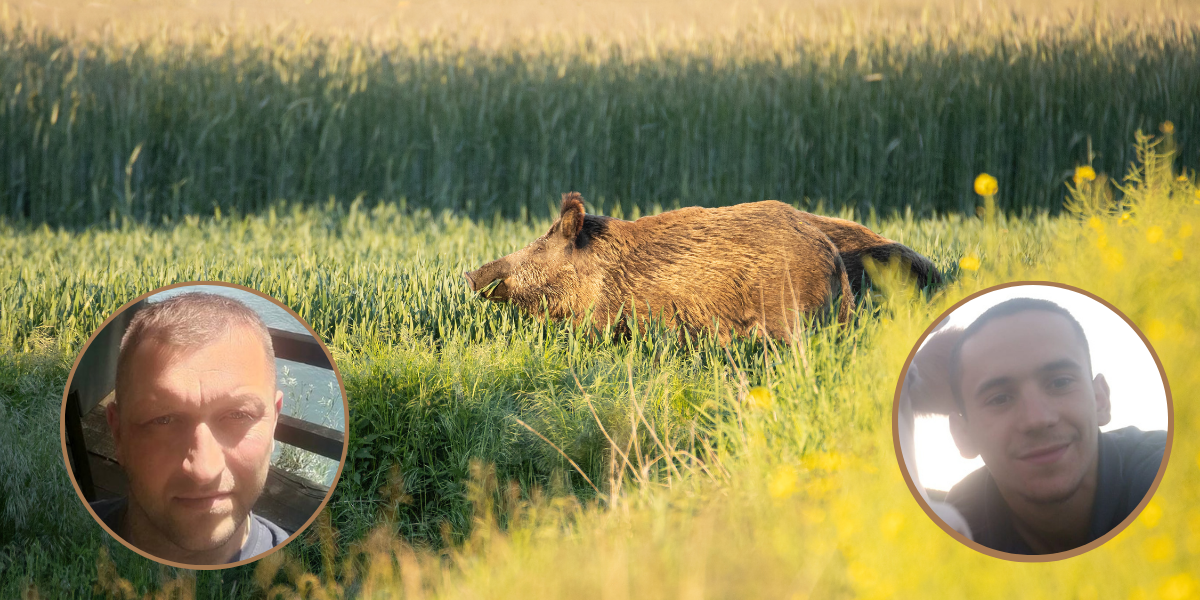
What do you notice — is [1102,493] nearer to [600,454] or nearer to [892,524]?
[892,524]

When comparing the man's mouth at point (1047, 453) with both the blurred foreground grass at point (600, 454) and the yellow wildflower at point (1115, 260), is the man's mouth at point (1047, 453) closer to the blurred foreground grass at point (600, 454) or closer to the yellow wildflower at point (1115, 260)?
the blurred foreground grass at point (600, 454)

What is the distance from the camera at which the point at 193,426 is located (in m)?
2.58

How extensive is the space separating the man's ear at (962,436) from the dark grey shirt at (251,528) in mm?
2151

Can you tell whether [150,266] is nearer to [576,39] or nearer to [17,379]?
[17,379]

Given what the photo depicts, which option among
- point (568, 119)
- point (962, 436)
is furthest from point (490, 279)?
point (568, 119)

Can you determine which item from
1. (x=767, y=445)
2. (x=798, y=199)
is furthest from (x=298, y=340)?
(x=798, y=199)

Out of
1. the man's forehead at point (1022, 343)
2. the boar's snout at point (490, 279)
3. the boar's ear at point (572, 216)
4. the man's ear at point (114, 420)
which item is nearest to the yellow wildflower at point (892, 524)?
the man's forehead at point (1022, 343)

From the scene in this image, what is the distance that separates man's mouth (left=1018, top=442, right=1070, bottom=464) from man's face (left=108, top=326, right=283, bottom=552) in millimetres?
2241

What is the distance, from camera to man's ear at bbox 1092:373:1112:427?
2281 millimetres

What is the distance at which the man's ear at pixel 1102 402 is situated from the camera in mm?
2281

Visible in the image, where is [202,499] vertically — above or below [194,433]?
below

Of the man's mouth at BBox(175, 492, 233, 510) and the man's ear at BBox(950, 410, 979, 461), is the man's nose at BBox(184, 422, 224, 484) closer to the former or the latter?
the man's mouth at BBox(175, 492, 233, 510)

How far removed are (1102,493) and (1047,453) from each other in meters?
0.25

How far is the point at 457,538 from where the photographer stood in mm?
3723
